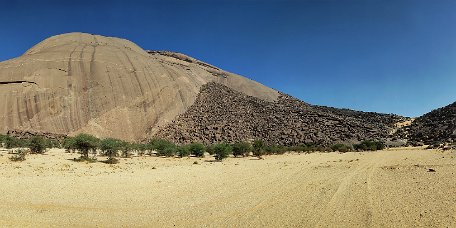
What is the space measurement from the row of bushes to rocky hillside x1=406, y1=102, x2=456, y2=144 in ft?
27.6

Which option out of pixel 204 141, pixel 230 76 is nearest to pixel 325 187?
pixel 204 141

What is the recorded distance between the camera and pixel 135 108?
258 ft

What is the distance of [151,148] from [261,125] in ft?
94.7

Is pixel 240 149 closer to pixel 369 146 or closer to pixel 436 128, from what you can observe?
pixel 369 146

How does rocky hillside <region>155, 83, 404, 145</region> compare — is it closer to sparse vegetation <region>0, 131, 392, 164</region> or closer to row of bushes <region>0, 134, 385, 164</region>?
sparse vegetation <region>0, 131, 392, 164</region>

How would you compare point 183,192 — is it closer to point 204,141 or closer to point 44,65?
point 204,141

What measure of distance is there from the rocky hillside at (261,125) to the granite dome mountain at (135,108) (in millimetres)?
205

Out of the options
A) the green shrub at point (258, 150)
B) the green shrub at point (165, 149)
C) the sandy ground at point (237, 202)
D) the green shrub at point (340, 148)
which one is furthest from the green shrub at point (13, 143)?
the green shrub at point (340, 148)

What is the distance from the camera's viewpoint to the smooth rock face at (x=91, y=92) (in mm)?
69500

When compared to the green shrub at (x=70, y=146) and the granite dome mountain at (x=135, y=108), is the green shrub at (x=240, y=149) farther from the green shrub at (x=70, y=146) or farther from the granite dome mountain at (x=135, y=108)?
the green shrub at (x=70, y=146)

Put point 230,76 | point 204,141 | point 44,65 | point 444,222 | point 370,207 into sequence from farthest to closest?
point 230,76
point 44,65
point 204,141
point 370,207
point 444,222

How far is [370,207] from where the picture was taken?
489 inches

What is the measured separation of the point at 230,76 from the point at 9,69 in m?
63.5

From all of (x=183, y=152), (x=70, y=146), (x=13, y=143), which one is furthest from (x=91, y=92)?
(x=183, y=152)
